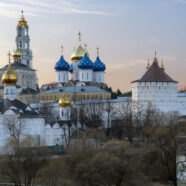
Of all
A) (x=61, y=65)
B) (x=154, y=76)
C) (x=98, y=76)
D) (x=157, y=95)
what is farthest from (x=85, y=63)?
(x=157, y=95)

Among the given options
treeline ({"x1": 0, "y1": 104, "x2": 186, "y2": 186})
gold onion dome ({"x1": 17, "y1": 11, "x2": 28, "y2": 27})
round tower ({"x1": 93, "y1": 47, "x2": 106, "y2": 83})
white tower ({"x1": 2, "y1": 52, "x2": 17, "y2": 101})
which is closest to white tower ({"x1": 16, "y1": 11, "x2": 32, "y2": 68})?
gold onion dome ({"x1": 17, "y1": 11, "x2": 28, "y2": 27})

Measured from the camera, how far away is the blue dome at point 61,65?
201 ft

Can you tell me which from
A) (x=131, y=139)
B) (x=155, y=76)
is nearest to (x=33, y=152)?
(x=131, y=139)

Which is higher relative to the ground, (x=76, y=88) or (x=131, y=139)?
(x=76, y=88)

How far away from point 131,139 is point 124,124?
7391 mm

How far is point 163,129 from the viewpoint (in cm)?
3092

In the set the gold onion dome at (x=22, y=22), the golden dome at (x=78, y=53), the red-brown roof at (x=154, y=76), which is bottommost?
A: the red-brown roof at (x=154, y=76)

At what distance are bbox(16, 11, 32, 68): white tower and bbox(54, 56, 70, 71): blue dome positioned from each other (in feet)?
21.8

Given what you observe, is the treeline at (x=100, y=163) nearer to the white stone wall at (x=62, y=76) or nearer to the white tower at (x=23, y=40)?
the white stone wall at (x=62, y=76)

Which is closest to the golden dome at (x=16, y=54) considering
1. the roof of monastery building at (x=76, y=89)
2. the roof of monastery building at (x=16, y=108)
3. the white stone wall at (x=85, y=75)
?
the roof of monastery building at (x=76, y=89)

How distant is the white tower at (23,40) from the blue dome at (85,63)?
9395 millimetres

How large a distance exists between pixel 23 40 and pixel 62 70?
720cm

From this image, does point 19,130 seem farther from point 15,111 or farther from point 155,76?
point 155,76

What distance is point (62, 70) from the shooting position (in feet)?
202
